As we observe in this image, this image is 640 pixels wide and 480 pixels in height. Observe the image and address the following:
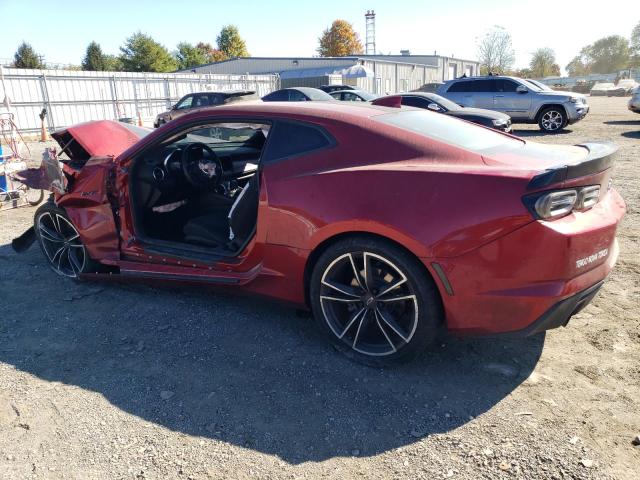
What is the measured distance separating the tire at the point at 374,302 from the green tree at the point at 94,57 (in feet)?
182

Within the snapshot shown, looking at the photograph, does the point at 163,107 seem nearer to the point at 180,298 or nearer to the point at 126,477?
the point at 180,298

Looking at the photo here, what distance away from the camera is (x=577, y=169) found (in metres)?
2.52

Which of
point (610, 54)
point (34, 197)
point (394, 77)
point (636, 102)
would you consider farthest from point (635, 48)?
point (34, 197)

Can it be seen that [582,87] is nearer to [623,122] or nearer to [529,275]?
[623,122]

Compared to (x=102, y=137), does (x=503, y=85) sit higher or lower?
higher

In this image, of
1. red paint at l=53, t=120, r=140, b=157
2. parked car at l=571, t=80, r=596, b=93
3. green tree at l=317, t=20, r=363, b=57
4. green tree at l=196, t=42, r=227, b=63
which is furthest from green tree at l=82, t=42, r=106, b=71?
red paint at l=53, t=120, r=140, b=157

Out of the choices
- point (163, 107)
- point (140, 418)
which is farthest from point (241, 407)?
point (163, 107)

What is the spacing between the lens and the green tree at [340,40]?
73875mm

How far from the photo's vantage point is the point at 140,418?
2.67m

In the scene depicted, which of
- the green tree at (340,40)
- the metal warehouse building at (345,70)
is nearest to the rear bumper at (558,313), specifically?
the metal warehouse building at (345,70)

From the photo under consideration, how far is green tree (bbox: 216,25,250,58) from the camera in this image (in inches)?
2990

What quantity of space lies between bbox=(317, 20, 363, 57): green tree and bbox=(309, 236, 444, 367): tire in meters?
75.7

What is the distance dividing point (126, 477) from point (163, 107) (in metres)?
24.8

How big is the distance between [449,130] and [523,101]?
14.1m
